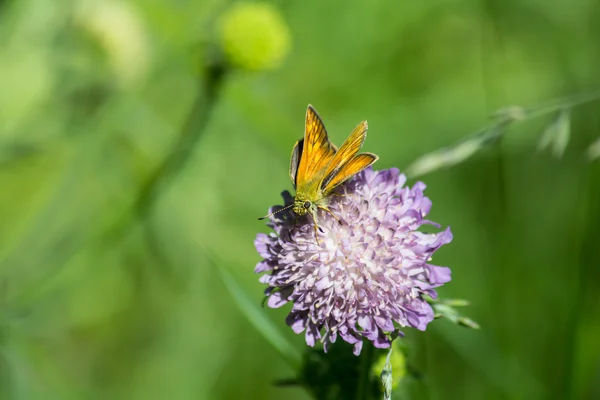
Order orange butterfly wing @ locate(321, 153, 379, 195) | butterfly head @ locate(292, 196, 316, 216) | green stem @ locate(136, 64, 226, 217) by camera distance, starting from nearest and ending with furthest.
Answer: orange butterfly wing @ locate(321, 153, 379, 195)
butterfly head @ locate(292, 196, 316, 216)
green stem @ locate(136, 64, 226, 217)

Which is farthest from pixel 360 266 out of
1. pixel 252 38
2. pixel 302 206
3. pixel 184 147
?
pixel 252 38

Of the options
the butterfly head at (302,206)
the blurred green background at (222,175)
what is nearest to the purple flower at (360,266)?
the butterfly head at (302,206)

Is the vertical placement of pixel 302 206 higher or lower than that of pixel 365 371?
higher

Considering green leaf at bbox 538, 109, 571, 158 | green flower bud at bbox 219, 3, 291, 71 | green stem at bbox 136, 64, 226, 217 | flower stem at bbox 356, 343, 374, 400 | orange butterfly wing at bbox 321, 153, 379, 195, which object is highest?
green flower bud at bbox 219, 3, 291, 71

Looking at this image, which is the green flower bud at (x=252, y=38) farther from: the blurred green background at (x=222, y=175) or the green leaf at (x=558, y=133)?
the green leaf at (x=558, y=133)

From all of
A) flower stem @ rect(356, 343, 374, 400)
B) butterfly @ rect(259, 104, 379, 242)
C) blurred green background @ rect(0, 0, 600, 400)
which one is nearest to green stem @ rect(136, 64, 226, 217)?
blurred green background @ rect(0, 0, 600, 400)

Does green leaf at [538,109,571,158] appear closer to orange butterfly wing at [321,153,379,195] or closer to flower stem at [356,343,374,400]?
orange butterfly wing at [321,153,379,195]

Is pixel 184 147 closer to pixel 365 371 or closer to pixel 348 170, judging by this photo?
pixel 348 170
